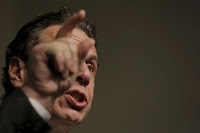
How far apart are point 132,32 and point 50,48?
0.96 m

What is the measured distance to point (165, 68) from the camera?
1369 millimetres

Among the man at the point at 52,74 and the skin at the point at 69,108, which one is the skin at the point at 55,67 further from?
the skin at the point at 69,108

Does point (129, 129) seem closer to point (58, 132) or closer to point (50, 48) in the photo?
point (58, 132)

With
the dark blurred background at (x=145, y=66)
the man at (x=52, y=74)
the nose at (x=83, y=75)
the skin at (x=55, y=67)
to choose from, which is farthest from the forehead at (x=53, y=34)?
the dark blurred background at (x=145, y=66)

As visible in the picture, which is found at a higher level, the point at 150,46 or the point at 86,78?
the point at 86,78

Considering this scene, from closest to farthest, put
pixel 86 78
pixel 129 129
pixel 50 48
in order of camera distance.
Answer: pixel 50 48 → pixel 86 78 → pixel 129 129

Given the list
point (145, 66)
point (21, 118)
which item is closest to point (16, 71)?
point (21, 118)

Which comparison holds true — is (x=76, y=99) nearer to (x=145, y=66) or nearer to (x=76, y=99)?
(x=76, y=99)

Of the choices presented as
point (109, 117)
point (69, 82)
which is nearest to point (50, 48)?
point (69, 82)

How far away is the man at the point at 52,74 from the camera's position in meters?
0.51

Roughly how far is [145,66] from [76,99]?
620 mm

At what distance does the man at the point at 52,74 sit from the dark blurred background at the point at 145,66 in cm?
49

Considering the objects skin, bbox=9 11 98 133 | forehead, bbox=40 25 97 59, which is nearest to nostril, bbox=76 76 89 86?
forehead, bbox=40 25 97 59

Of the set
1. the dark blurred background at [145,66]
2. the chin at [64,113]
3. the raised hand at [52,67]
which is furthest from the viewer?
the dark blurred background at [145,66]
